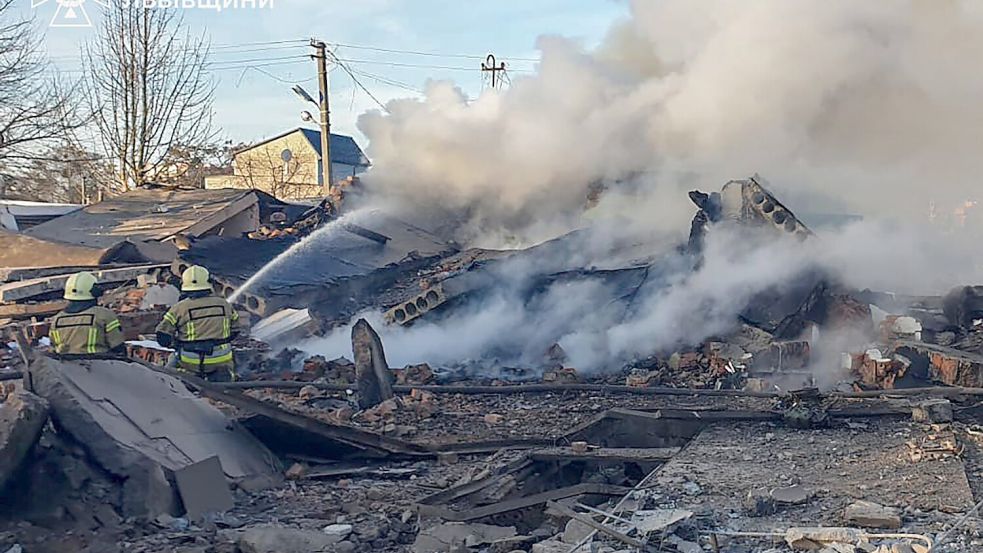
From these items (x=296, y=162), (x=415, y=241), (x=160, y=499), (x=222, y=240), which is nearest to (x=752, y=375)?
(x=160, y=499)

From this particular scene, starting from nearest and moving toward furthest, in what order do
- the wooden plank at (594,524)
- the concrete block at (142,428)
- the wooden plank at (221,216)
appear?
the wooden plank at (594,524), the concrete block at (142,428), the wooden plank at (221,216)

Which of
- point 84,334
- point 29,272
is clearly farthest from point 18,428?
point 29,272

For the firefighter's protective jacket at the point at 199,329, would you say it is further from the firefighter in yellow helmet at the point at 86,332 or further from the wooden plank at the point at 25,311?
the wooden plank at the point at 25,311

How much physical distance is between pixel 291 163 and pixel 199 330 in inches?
1527

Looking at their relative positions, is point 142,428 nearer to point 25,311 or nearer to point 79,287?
point 79,287

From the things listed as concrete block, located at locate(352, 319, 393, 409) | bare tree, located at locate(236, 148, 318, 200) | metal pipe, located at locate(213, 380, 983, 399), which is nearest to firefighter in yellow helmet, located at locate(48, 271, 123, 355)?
metal pipe, located at locate(213, 380, 983, 399)

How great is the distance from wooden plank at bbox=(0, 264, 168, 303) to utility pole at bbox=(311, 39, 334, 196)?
41.5 feet

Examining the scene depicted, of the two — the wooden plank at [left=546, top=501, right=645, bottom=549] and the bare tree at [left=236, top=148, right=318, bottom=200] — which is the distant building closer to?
the bare tree at [left=236, top=148, right=318, bottom=200]

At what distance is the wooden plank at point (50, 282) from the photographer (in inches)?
510

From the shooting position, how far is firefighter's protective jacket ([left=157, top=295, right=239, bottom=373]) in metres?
7.68

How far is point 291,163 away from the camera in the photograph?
45250 mm

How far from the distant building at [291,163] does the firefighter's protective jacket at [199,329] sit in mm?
33030

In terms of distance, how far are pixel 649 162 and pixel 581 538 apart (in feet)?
33.8

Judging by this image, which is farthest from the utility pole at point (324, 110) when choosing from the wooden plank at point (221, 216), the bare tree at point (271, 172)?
the bare tree at point (271, 172)
